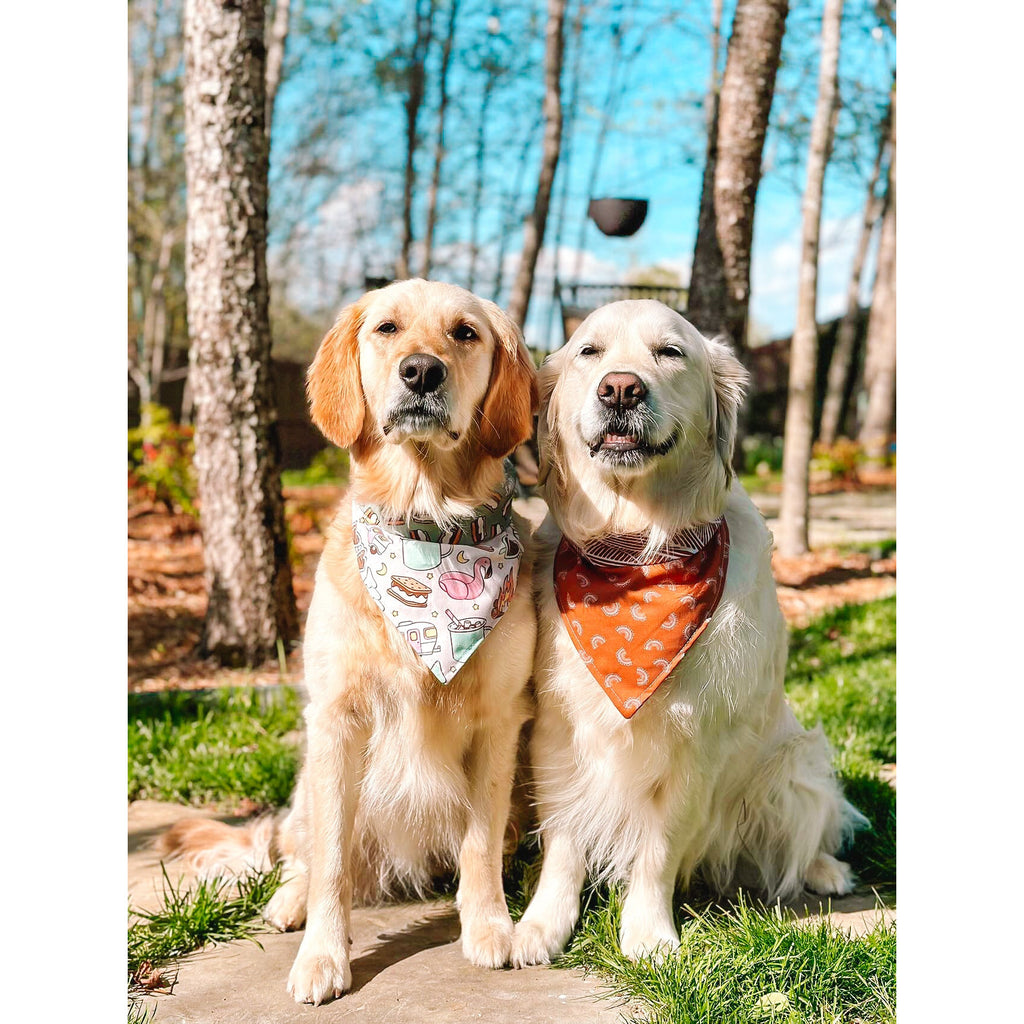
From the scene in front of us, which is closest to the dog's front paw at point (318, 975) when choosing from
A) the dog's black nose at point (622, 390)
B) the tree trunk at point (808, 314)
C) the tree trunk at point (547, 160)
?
the dog's black nose at point (622, 390)

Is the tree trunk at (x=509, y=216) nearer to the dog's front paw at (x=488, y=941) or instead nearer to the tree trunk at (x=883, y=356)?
the tree trunk at (x=883, y=356)

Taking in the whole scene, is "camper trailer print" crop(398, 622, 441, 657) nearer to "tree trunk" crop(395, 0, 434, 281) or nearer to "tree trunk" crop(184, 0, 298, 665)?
"tree trunk" crop(184, 0, 298, 665)

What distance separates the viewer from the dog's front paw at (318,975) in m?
2.08

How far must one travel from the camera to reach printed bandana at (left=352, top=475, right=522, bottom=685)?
2193 mm

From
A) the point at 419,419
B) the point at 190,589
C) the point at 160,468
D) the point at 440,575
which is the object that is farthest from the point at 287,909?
the point at 160,468

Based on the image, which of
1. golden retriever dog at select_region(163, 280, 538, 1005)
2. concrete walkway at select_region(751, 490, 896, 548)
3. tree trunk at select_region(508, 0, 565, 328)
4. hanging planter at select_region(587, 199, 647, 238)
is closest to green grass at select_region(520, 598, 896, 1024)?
golden retriever dog at select_region(163, 280, 538, 1005)

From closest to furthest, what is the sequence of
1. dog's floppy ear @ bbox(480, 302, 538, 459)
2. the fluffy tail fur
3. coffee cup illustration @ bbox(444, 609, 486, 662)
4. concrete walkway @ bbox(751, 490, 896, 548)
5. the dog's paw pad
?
1. the dog's paw pad
2. coffee cup illustration @ bbox(444, 609, 486, 662)
3. dog's floppy ear @ bbox(480, 302, 538, 459)
4. the fluffy tail fur
5. concrete walkway @ bbox(751, 490, 896, 548)

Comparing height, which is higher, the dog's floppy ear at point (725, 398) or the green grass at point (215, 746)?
the dog's floppy ear at point (725, 398)

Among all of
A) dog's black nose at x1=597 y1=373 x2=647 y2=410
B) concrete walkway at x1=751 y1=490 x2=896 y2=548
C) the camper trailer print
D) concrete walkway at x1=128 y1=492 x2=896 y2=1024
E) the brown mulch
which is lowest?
concrete walkway at x1=128 y1=492 x2=896 y2=1024

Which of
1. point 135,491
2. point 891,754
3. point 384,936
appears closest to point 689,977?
point 384,936

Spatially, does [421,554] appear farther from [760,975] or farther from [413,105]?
[413,105]

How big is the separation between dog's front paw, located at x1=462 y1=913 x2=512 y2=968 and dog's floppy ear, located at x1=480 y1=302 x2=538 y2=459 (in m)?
1.18

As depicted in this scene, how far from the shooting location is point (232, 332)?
4.15 metres

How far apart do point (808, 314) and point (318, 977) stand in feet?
18.4
